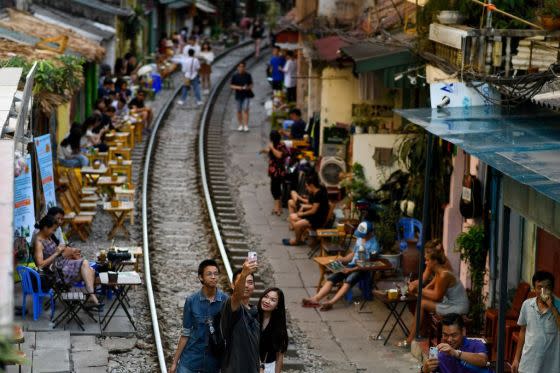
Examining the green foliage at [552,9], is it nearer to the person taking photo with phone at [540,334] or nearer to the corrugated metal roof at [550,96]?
the corrugated metal roof at [550,96]

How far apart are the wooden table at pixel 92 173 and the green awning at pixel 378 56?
4.87 metres

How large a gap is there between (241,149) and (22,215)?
14.6 m

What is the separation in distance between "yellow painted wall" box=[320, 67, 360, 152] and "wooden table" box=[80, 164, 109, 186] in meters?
4.90

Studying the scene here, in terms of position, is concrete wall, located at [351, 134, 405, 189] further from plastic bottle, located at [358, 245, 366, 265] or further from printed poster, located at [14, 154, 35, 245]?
printed poster, located at [14, 154, 35, 245]

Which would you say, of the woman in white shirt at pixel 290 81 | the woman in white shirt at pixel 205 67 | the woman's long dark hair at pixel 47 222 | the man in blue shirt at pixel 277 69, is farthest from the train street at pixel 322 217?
the woman in white shirt at pixel 205 67

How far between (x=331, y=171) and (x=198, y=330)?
12.3m

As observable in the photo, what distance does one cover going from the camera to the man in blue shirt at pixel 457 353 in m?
11.2

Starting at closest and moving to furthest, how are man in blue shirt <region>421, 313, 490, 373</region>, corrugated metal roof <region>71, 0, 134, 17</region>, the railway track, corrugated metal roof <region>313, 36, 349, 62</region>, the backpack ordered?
the backpack
man in blue shirt <region>421, 313, 490, 373</region>
the railway track
corrugated metal roof <region>313, 36, 349, 62</region>
corrugated metal roof <region>71, 0, 134, 17</region>

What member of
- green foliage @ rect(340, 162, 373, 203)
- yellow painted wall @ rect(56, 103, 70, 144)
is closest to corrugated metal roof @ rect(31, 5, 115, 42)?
yellow painted wall @ rect(56, 103, 70, 144)

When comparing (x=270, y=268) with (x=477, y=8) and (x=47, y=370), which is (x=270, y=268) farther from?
(x=47, y=370)

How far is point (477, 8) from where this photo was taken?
1675cm

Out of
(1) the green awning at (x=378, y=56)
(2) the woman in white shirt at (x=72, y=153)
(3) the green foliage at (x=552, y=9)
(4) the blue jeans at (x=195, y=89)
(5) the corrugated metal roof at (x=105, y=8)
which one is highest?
(5) the corrugated metal roof at (x=105, y=8)

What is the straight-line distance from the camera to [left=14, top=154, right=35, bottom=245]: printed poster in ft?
50.2

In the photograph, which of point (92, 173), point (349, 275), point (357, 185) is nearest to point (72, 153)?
point (92, 173)
